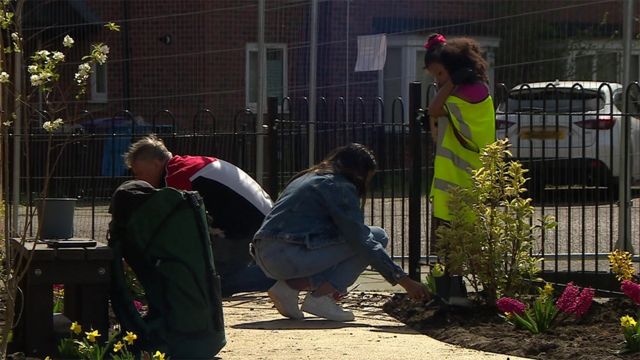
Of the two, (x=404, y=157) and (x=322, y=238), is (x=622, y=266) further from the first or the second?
(x=404, y=157)

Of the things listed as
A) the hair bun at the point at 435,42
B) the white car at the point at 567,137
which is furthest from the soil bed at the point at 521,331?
the white car at the point at 567,137

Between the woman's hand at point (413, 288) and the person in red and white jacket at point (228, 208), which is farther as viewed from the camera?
the person in red and white jacket at point (228, 208)

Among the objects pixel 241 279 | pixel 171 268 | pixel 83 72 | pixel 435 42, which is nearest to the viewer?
pixel 83 72

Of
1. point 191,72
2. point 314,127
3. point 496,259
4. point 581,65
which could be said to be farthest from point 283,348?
point 191,72

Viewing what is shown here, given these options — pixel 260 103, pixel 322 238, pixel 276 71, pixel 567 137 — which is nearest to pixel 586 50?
pixel 567 137

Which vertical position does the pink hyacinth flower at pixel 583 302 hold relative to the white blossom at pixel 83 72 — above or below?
below

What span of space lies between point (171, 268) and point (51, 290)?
57 centimetres

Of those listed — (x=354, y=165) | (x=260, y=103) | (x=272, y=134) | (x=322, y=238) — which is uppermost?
(x=260, y=103)

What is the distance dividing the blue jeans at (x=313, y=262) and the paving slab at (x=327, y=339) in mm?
259

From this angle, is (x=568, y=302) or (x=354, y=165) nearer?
(x=568, y=302)

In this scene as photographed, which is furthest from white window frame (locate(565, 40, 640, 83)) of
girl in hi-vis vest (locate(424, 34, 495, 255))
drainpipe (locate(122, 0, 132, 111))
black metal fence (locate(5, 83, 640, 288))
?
girl in hi-vis vest (locate(424, 34, 495, 255))

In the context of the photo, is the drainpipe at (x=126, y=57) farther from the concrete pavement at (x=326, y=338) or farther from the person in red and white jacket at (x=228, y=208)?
the concrete pavement at (x=326, y=338)

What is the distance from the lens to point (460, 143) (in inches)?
322

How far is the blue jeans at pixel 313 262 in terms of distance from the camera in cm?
773
